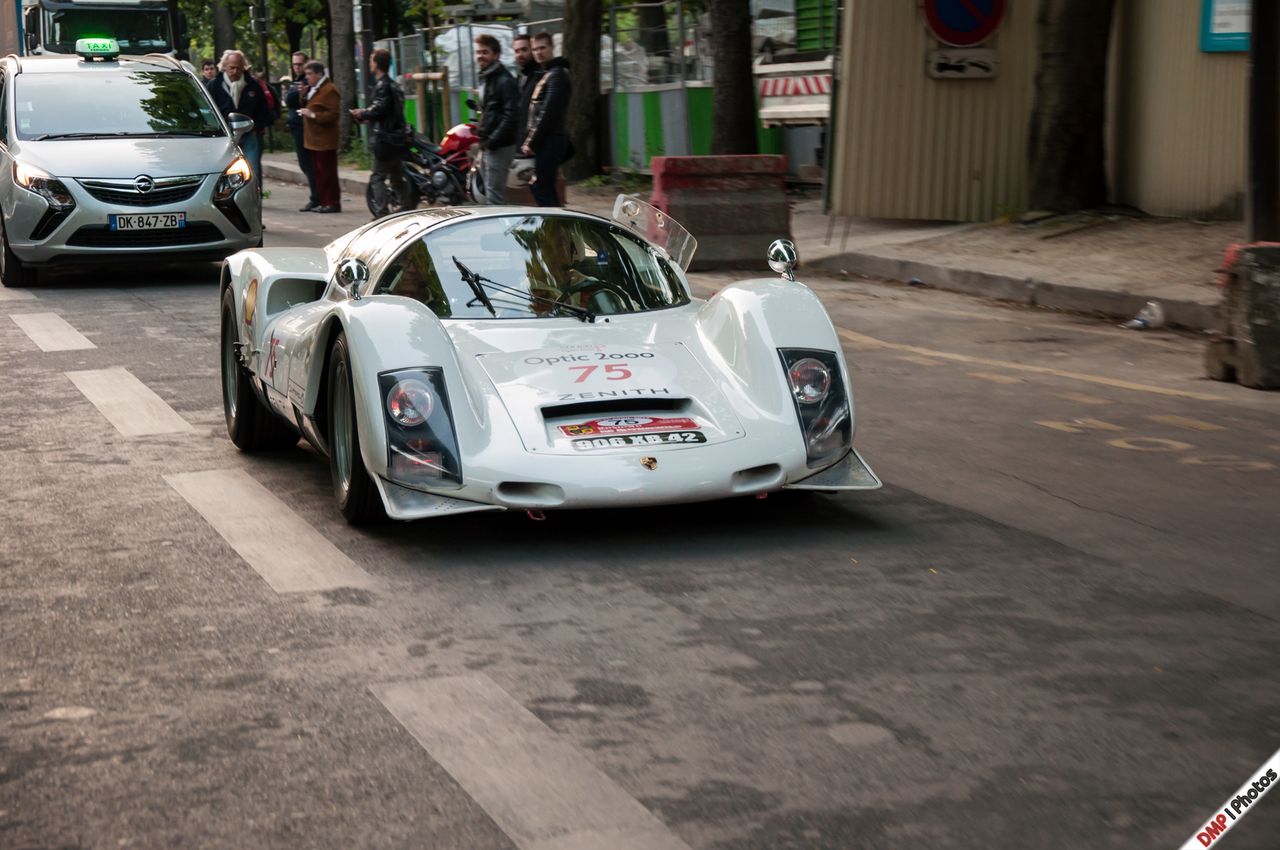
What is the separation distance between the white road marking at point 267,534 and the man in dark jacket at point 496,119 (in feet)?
31.2

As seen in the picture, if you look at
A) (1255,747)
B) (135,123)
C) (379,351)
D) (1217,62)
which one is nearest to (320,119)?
(135,123)

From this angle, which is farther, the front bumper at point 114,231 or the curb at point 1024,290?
the front bumper at point 114,231

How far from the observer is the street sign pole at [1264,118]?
11.4m

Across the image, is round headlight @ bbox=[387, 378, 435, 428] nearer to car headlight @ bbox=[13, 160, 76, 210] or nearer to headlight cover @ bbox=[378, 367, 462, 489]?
headlight cover @ bbox=[378, 367, 462, 489]

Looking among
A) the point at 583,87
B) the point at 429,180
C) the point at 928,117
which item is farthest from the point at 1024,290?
the point at 583,87

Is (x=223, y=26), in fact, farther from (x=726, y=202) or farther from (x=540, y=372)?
(x=540, y=372)

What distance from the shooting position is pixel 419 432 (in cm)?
597

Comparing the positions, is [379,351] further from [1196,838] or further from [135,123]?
[135,123]

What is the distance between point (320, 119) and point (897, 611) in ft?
56.4

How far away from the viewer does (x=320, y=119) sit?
21312mm

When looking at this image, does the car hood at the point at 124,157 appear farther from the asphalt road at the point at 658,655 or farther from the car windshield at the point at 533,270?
the car windshield at the point at 533,270

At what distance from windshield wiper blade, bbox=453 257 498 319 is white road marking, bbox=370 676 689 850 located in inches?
98.6

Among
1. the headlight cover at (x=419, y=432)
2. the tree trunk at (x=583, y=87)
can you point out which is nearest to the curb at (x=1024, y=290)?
the headlight cover at (x=419, y=432)

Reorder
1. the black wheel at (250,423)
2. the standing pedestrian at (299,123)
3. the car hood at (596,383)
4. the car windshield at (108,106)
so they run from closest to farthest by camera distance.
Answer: the car hood at (596,383) < the black wheel at (250,423) < the car windshield at (108,106) < the standing pedestrian at (299,123)
